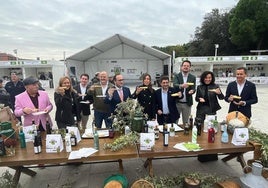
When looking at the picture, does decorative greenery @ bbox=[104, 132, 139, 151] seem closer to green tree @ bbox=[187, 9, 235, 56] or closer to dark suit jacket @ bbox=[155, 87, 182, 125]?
dark suit jacket @ bbox=[155, 87, 182, 125]

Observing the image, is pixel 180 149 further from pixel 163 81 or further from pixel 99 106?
pixel 99 106

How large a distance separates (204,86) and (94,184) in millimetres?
2399

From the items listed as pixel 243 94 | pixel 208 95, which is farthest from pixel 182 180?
pixel 243 94

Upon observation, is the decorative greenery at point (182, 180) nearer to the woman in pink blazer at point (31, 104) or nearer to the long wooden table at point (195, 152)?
the long wooden table at point (195, 152)

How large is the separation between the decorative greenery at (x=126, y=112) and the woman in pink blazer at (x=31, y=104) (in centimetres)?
107

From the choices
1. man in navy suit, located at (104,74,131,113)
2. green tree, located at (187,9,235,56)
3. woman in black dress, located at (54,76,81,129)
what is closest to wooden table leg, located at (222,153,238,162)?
man in navy suit, located at (104,74,131,113)

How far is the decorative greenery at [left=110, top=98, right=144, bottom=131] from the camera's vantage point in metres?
2.56

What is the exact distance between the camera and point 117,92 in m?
3.46

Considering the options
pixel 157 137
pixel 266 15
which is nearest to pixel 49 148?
pixel 157 137

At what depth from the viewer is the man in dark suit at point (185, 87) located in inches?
145

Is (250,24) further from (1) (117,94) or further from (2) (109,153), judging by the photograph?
(2) (109,153)

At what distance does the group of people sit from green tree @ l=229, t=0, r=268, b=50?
2754 cm

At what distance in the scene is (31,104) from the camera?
2873mm

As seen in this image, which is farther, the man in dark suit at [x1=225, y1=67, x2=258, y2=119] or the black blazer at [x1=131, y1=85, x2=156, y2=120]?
the black blazer at [x1=131, y1=85, x2=156, y2=120]
